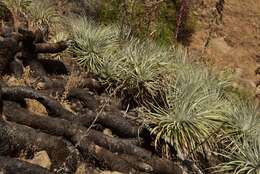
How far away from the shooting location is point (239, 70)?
14250 millimetres

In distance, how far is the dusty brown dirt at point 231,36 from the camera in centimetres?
1434

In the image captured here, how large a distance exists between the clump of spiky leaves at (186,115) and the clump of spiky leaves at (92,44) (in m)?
1.68

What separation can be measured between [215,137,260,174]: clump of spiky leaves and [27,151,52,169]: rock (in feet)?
9.54

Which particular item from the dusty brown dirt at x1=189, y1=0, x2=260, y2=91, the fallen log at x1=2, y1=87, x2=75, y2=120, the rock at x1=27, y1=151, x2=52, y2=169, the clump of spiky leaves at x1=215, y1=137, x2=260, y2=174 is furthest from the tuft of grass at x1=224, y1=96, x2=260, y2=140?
the dusty brown dirt at x1=189, y1=0, x2=260, y2=91

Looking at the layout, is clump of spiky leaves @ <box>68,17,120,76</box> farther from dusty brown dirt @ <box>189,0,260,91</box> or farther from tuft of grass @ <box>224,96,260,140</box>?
dusty brown dirt @ <box>189,0,260,91</box>

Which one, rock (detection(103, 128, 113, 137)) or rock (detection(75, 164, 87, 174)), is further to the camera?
rock (detection(103, 128, 113, 137))

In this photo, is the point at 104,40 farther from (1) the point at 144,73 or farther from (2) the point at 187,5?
(2) the point at 187,5

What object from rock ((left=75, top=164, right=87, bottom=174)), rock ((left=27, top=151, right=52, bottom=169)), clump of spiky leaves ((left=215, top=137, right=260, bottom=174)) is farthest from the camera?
clump of spiky leaves ((left=215, top=137, right=260, bottom=174))

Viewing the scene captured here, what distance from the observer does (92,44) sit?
11.3 metres

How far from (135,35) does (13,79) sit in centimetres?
526

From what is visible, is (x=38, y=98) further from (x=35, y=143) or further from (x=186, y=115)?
(x=186, y=115)

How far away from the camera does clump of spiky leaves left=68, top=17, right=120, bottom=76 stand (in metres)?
10.9

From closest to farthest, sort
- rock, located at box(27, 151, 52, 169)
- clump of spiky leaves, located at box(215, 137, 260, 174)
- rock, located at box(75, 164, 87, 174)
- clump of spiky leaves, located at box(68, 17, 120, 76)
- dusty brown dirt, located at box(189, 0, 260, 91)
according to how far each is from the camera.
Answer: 1. rock, located at box(27, 151, 52, 169)
2. rock, located at box(75, 164, 87, 174)
3. clump of spiky leaves, located at box(215, 137, 260, 174)
4. clump of spiky leaves, located at box(68, 17, 120, 76)
5. dusty brown dirt, located at box(189, 0, 260, 91)

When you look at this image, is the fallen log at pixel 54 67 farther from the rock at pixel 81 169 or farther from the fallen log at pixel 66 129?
the rock at pixel 81 169
